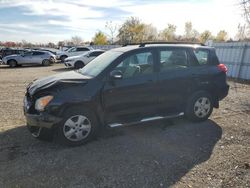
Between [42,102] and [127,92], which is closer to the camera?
[42,102]

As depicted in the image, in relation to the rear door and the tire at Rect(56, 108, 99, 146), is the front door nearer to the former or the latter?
the rear door

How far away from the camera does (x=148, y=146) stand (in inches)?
→ 195

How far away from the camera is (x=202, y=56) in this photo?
6293 millimetres

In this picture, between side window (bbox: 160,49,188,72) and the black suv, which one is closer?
the black suv

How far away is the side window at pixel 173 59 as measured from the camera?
568cm

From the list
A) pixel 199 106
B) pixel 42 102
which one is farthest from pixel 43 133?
pixel 199 106

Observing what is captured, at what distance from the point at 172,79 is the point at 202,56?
3.76 ft

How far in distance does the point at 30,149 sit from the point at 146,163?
209cm

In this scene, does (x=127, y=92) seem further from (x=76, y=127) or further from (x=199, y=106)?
(x=199, y=106)

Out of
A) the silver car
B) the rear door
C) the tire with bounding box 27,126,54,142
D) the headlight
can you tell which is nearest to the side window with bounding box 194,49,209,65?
the rear door

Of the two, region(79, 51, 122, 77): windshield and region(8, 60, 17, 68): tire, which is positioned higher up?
region(79, 51, 122, 77): windshield

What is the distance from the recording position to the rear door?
5.63 metres

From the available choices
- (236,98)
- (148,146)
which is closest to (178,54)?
(148,146)

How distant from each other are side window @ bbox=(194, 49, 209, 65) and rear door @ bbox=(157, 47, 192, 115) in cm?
30
